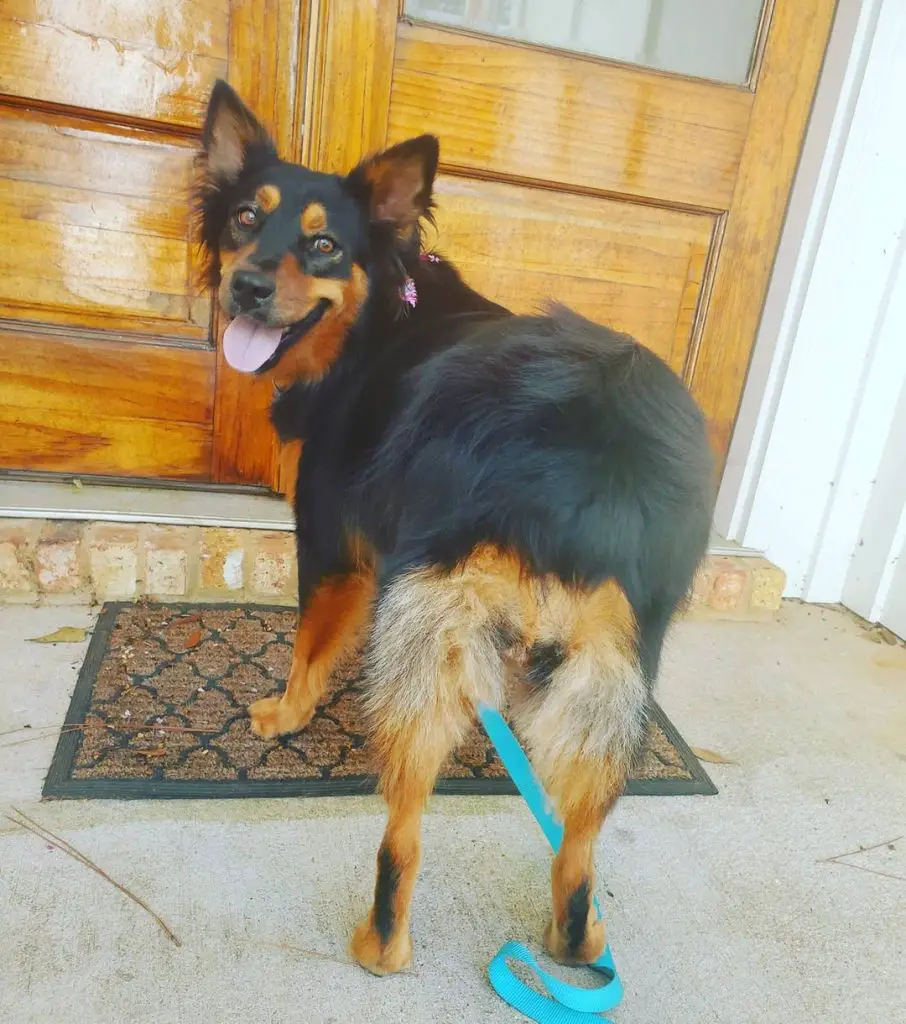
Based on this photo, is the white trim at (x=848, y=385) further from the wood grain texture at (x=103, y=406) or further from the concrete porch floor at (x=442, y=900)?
the wood grain texture at (x=103, y=406)

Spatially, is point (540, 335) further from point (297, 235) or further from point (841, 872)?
point (841, 872)

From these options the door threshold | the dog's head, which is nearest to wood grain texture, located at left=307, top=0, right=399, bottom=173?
the dog's head

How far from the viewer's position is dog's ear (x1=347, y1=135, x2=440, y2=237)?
167 centimetres

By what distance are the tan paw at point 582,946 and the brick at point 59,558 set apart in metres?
1.78

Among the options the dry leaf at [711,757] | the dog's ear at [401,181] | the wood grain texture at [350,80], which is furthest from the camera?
the wood grain texture at [350,80]

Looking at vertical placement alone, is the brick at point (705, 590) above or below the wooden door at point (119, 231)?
below

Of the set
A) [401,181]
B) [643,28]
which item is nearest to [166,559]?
[401,181]

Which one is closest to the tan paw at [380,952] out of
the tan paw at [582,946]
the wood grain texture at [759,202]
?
the tan paw at [582,946]

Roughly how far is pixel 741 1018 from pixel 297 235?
5.88 feet

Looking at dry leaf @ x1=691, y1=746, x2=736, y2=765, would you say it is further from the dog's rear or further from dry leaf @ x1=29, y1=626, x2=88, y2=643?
dry leaf @ x1=29, y1=626, x2=88, y2=643

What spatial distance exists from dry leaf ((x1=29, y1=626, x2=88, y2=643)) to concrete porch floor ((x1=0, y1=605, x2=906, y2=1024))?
11 cm

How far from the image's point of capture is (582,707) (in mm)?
1085

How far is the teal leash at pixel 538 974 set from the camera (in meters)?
1.14

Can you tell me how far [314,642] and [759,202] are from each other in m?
2.23
